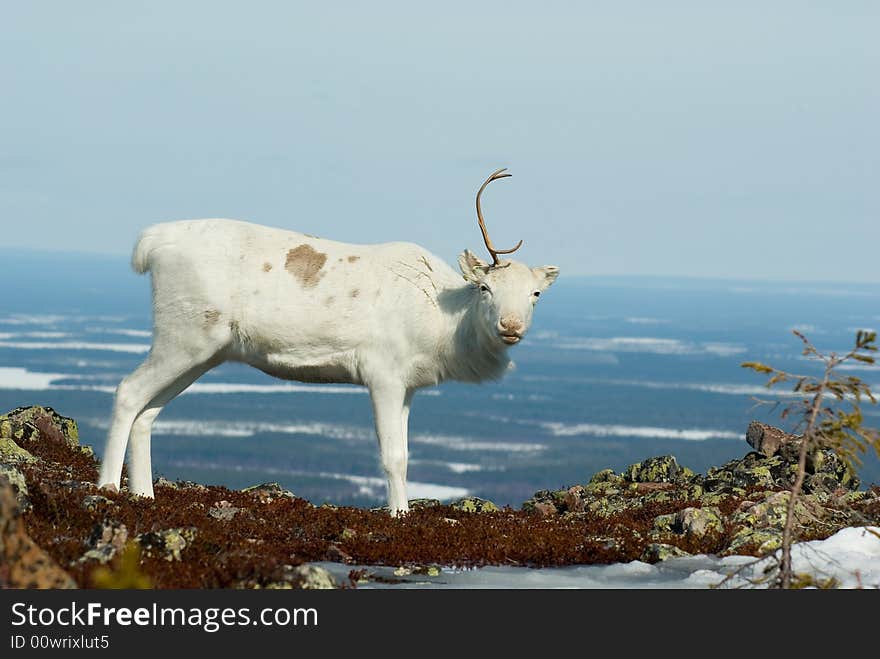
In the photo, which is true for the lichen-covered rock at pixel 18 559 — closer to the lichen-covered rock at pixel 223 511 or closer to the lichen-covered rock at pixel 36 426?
the lichen-covered rock at pixel 223 511

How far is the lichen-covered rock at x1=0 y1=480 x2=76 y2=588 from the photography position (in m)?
7.45

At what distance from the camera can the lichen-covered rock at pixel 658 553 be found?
1220cm

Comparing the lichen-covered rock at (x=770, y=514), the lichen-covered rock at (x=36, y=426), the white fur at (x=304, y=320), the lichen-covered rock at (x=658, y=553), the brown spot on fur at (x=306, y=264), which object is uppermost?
the brown spot on fur at (x=306, y=264)

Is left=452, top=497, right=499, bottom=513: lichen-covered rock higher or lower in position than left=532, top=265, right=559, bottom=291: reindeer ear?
lower

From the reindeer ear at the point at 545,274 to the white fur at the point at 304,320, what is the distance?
1 centimetres

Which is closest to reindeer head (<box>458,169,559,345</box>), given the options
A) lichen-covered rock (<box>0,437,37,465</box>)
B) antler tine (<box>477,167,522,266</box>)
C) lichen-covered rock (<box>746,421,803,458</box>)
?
antler tine (<box>477,167,522,266</box>)

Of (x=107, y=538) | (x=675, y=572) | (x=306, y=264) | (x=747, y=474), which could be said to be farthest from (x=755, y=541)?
(x=747, y=474)

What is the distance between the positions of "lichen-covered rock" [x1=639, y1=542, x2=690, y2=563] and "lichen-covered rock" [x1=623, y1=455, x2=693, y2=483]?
33.1ft

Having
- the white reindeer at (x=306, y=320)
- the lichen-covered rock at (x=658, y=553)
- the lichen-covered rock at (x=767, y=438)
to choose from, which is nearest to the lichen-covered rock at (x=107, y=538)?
the white reindeer at (x=306, y=320)

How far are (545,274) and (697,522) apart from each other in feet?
11.8

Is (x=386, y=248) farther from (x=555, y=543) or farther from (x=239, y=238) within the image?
(x=555, y=543)

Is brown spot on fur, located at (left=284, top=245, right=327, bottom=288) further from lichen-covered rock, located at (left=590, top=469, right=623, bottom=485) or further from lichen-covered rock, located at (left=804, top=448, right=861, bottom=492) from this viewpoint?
lichen-covered rock, located at (left=804, top=448, right=861, bottom=492)

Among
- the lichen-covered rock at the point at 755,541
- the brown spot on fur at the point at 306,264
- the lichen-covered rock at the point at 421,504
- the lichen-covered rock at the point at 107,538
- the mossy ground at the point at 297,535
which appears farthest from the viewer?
the lichen-covered rock at the point at 421,504

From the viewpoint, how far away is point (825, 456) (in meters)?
22.0
